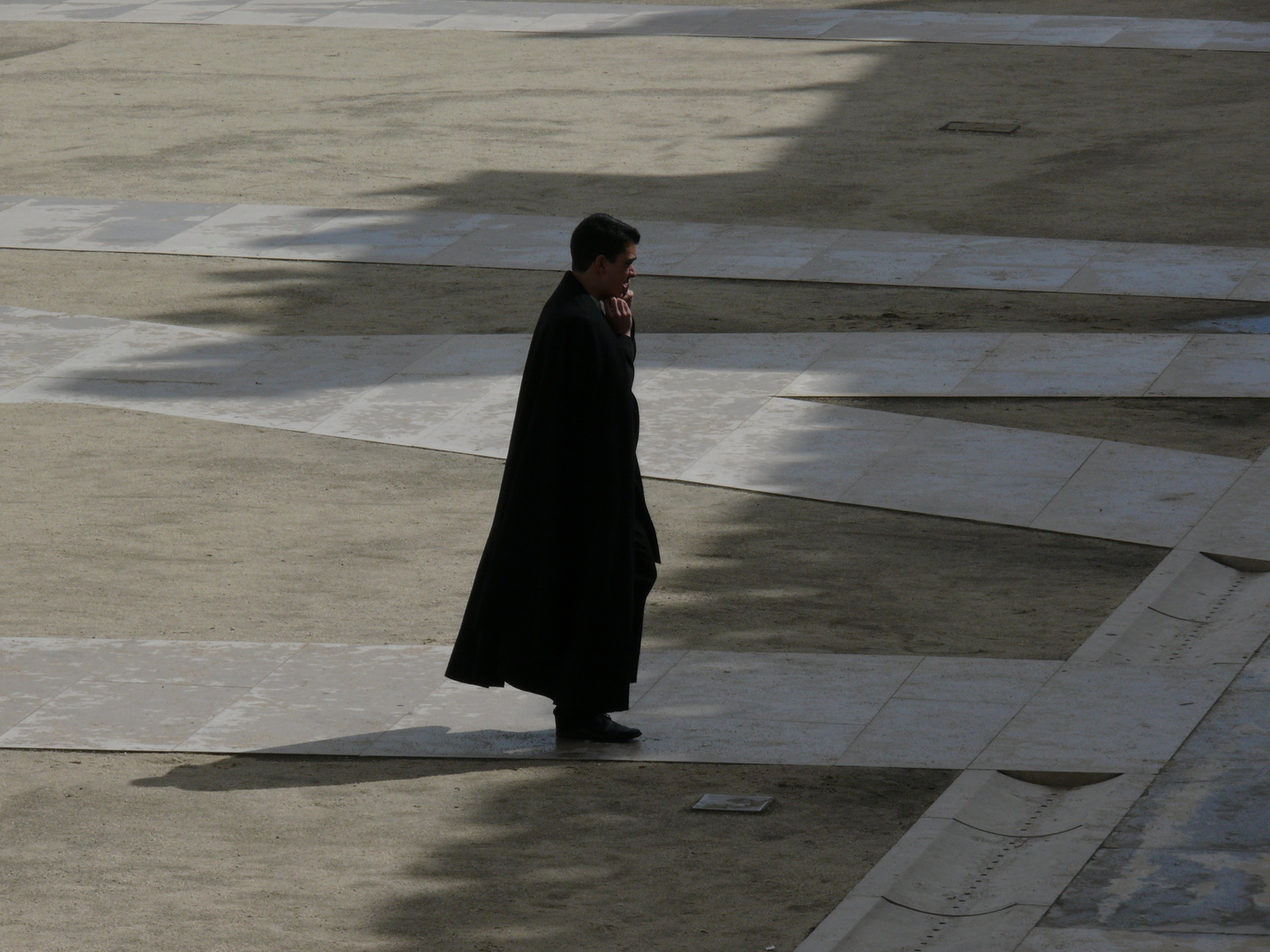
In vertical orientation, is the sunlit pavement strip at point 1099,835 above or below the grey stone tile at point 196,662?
below

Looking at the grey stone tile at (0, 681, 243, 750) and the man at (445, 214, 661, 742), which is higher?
the man at (445, 214, 661, 742)

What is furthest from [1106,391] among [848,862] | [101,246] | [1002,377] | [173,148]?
[173,148]

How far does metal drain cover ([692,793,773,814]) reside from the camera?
6852mm

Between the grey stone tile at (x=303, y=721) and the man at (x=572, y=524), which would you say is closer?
the man at (x=572, y=524)

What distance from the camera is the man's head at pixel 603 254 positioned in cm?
727

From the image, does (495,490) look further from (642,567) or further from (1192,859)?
(1192,859)

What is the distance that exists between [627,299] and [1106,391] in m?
4.93

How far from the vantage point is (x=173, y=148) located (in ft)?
62.0

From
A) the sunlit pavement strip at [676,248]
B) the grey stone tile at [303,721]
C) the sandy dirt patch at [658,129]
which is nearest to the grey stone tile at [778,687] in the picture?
the grey stone tile at [303,721]

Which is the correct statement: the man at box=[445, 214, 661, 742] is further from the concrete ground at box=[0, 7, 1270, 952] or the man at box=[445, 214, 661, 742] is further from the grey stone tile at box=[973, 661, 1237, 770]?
the grey stone tile at box=[973, 661, 1237, 770]

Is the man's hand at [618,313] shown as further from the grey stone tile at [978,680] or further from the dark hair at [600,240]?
the grey stone tile at [978,680]

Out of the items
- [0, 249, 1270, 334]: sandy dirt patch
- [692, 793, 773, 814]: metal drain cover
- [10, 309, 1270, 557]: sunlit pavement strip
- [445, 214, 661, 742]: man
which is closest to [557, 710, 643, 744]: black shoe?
[445, 214, 661, 742]: man

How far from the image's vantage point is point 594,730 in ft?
24.3

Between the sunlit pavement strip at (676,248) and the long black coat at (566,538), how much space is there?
6.98 m
